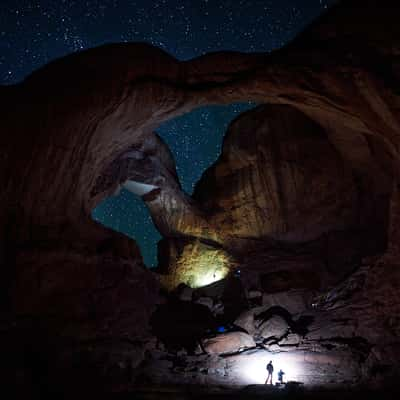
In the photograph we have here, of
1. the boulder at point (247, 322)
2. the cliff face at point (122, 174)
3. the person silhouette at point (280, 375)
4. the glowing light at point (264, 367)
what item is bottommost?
the person silhouette at point (280, 375)

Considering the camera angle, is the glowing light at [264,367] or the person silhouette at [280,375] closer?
the person silhouette at [280,375]

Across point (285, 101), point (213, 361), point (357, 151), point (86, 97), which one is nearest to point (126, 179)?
point (86, 97)

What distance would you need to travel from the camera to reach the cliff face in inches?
385

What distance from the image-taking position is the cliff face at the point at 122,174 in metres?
9.77

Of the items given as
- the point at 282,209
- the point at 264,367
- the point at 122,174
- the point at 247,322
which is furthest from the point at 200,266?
the point at 264,367

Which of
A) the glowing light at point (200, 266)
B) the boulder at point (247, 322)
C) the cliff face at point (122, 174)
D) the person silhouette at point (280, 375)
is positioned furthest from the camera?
the glowing light at point (200, 266)

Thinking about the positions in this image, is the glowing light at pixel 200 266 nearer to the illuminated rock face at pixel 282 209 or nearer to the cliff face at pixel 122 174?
the illuminated rock face at pixel 282 209

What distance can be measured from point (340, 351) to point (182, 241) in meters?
10.9

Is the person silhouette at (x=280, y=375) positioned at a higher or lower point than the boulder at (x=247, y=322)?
lower

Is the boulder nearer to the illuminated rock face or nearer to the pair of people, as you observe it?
the pair of people

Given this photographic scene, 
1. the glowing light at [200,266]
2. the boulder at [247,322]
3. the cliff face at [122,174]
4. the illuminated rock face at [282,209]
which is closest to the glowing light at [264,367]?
the cliff face at [122,174]

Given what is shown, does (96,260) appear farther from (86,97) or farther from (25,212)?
(86,97)

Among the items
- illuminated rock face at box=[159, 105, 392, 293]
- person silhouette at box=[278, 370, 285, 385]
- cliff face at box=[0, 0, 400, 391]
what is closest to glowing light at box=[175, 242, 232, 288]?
illuminated rock face at box=[159, 105, 392, 293]

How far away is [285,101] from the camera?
1267 cm
